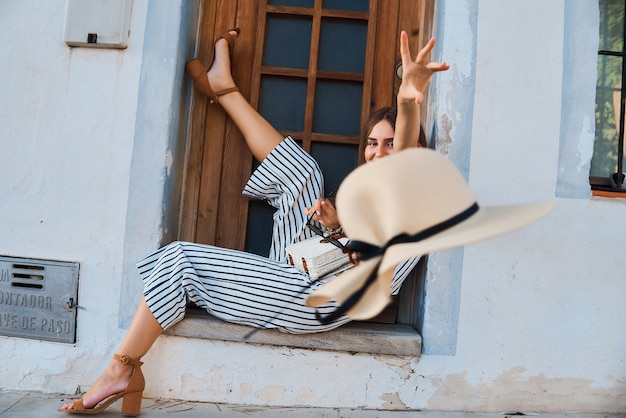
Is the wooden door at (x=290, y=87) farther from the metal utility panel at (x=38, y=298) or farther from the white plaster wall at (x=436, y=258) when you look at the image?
the metal utility panel at (x=38, y=298)

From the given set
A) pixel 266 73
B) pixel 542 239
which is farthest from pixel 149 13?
pixel 542 239

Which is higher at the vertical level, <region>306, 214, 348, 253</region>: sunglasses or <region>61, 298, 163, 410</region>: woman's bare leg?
<region>306, 214, 348, 253</region>: sunglasses

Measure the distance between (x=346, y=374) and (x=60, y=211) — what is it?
1.52 meters

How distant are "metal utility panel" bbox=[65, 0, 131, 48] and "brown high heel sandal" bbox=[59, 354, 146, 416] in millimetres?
1444

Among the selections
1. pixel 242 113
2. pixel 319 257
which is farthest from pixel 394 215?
pixel 242 113

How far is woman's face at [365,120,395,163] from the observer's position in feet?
8.71

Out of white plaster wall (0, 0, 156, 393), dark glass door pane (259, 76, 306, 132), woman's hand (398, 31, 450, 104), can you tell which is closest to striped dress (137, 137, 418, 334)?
white plaster wall (0, 0, 156, 393)

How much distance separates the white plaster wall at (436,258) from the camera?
2646mm

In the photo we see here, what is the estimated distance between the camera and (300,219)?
287 cm

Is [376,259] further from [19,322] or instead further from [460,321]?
[19,322]

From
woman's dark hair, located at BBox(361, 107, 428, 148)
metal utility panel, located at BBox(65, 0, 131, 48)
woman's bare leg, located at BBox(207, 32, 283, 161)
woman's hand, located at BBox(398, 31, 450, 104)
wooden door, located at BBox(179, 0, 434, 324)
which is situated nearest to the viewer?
woman's hand, located at BBox(398, 31, 450, 104)

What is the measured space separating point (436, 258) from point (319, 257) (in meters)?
0.54

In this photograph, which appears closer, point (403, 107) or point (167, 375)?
point (403, 107)

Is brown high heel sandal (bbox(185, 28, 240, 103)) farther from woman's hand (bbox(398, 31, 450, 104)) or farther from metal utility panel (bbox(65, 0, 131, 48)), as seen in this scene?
woman's hand (bbox(398, 31, 450, 104))
